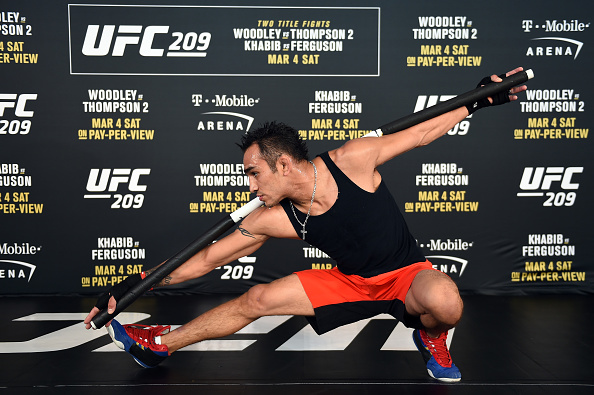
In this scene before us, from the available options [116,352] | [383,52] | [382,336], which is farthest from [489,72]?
[116,352]

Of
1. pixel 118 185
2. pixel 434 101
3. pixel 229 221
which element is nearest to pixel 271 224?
pixel 229 221

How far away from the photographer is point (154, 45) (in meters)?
4.63

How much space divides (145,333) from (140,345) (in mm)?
72

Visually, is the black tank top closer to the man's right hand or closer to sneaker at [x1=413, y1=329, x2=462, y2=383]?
sneaker at [x1=413, y1=329, x2=462, y2=383]

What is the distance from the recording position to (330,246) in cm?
266

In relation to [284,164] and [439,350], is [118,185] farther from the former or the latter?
[439,350]

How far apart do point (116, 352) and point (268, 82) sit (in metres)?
2.54

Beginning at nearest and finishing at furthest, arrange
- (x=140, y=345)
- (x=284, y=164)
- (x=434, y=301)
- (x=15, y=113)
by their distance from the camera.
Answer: (x=434, y=301) → (x=284, y=164) → (x=140, y=345) → (x=15, y=113)

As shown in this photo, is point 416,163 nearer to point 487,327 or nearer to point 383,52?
point 383,52

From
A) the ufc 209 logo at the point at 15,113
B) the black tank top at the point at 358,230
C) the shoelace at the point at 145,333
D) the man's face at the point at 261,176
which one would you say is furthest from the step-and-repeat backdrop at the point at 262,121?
the man's face at the point at 261,176

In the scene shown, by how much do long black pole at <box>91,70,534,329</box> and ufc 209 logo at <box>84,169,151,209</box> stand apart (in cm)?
209

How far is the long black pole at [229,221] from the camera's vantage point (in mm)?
2691

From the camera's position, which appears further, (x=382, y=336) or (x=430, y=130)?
(x=382, y=336)

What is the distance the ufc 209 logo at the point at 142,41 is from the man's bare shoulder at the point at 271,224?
241 cm
